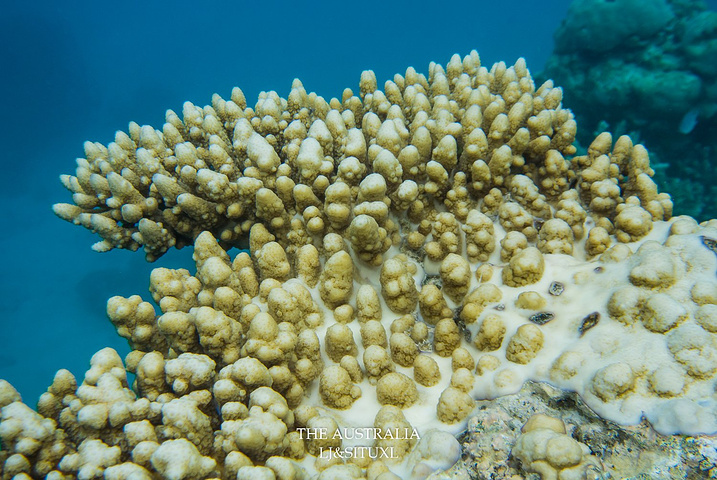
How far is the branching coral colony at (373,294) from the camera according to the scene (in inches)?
66.4

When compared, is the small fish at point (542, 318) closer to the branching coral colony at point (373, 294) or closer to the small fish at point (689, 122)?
the branching coral colony at point (373, 294)

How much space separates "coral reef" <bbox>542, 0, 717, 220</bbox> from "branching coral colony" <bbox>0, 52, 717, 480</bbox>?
8.73 m

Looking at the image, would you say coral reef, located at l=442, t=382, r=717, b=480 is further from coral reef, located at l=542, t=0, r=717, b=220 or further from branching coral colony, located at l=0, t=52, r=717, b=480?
coral reef, located at l=542, t=0, r=717, b=220

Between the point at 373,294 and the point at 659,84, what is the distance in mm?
11686

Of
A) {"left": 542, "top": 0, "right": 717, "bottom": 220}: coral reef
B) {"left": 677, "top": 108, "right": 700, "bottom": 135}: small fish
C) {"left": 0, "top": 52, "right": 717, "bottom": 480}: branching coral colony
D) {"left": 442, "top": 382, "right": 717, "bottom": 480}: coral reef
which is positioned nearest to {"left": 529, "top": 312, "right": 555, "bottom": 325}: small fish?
{"left": 0, "top": 52, "right": 717, "bottom": 480}: branching coral colony

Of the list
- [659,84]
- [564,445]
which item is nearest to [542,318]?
[564,445]

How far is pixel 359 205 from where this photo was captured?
8.39ft

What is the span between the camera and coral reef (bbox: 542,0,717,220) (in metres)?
9.80

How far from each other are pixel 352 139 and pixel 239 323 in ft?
4.99

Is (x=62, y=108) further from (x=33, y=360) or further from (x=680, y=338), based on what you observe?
(x=680, y=338)

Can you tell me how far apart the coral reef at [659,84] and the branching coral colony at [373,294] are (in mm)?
8732

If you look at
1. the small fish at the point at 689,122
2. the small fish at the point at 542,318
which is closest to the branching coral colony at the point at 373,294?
the small fish at the point at 542,318

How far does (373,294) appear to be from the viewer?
2443 millimetres

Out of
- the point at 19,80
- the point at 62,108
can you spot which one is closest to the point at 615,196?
the point at 62,108
